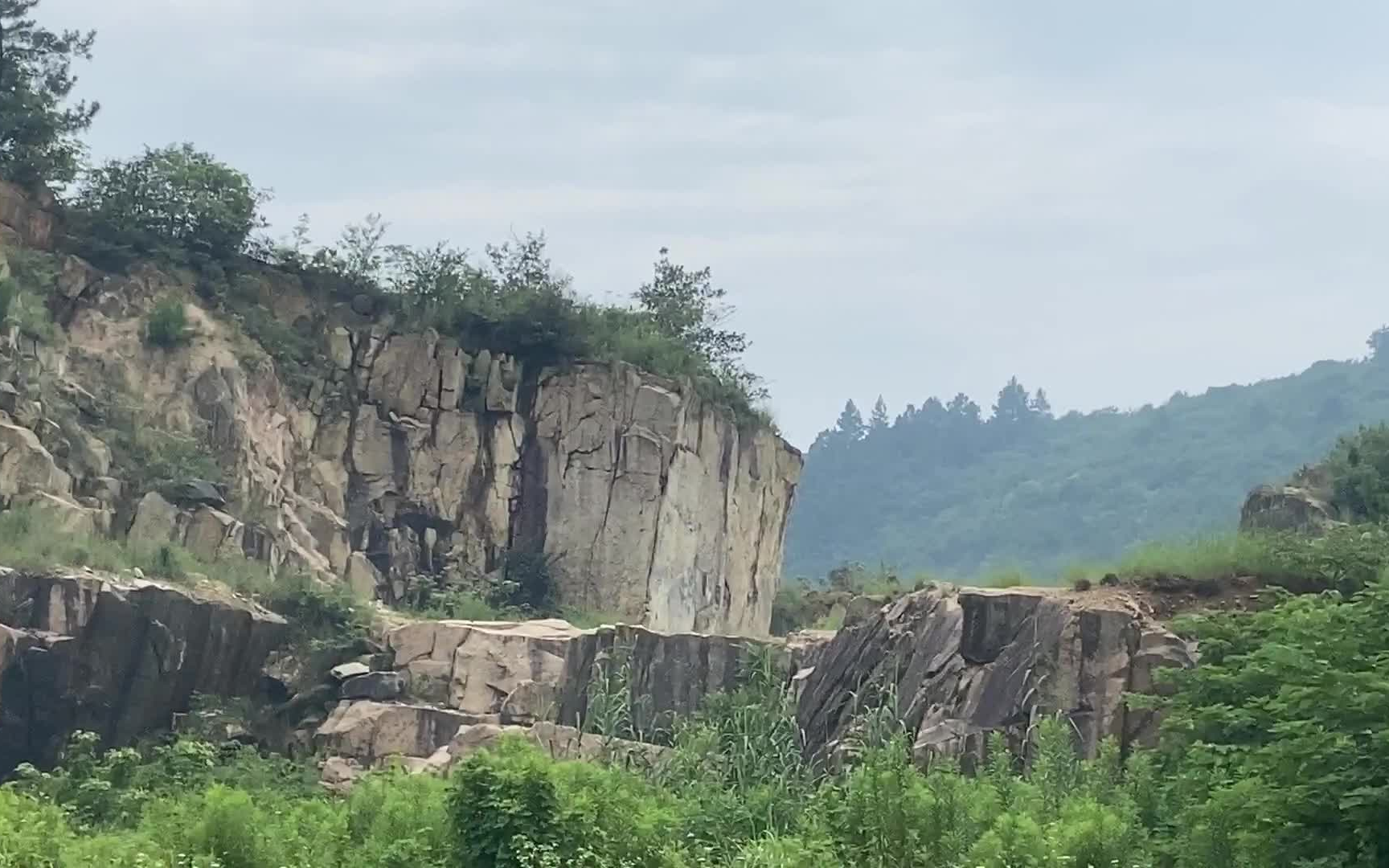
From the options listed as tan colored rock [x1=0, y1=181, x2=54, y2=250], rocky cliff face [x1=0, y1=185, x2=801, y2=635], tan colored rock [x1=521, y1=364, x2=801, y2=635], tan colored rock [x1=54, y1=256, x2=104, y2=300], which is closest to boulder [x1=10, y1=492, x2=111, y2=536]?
rocky cliff face [x1=0, y1=185, x2=801, y2=635]

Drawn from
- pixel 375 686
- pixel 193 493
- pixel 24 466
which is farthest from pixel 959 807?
pixel 24 466

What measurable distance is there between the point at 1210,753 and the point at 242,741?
1529cm

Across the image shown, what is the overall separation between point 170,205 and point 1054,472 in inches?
1828

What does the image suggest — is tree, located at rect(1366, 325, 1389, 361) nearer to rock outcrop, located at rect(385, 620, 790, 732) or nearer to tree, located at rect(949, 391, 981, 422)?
tree, located at rect(949, 391, 981, 422)

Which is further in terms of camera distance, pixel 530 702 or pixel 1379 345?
pixel 1379 345

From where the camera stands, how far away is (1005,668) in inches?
915

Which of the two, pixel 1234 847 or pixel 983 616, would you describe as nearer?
pixel 1234 847

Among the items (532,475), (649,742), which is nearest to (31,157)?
(532,475)

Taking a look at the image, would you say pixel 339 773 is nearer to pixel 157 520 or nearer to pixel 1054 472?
pixel 157 520

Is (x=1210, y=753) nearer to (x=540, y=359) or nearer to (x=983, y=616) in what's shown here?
(x=983, y=616)

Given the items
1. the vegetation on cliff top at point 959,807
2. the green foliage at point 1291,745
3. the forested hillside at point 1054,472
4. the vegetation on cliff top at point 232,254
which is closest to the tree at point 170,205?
the vegetation on cliff top at point 232,254

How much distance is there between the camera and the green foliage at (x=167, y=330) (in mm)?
34500

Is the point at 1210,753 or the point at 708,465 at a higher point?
the point at 708,465

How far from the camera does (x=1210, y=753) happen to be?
698 inches
